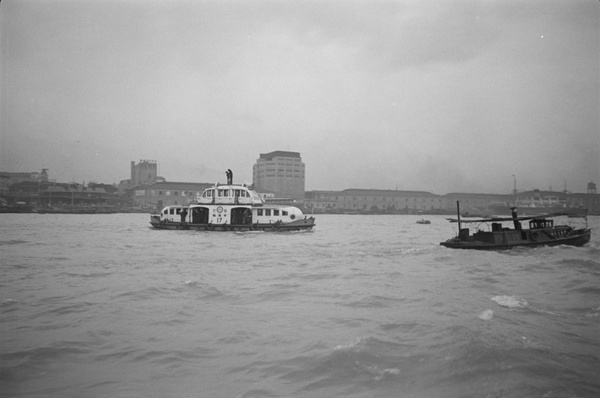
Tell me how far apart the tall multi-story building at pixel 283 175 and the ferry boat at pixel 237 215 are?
335 feet

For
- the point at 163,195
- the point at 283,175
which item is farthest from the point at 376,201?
the point at 163,195

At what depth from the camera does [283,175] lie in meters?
145

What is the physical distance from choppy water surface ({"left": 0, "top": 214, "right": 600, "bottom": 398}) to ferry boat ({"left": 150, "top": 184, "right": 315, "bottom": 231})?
20.1m

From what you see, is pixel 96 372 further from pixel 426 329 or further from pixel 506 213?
pixel 506 213

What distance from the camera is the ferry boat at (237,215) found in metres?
37.2

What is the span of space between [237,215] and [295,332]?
29.9 m

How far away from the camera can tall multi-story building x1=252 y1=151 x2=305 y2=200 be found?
14338cm

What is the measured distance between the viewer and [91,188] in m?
118

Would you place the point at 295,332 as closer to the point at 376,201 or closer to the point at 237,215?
the point at 237,215

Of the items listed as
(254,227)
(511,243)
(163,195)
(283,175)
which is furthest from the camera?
(283,175)

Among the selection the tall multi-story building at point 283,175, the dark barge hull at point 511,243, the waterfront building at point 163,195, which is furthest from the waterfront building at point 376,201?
the dark barge hull at point 511,243

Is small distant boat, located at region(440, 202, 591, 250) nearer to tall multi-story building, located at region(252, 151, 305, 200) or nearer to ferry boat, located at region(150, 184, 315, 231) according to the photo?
ferry boat, located at region(150, 184, 315, 231)

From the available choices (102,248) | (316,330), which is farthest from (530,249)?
(102,248)

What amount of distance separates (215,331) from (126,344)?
176 centimetres
